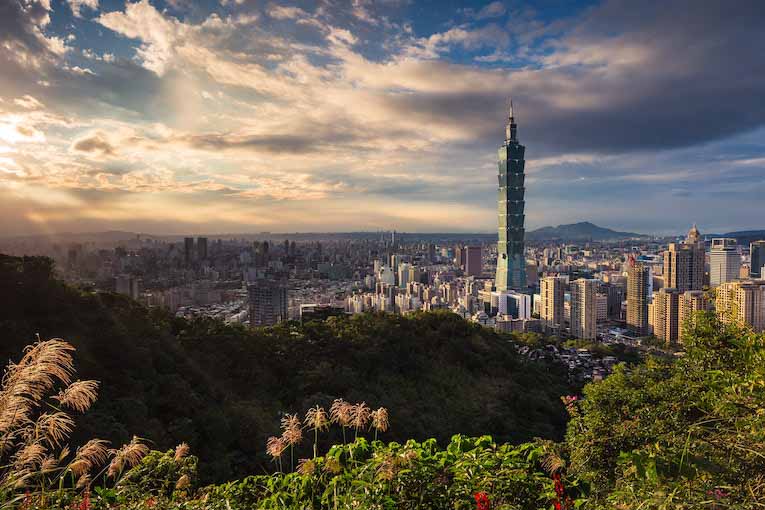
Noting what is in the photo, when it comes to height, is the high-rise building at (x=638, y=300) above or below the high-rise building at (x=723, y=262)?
below

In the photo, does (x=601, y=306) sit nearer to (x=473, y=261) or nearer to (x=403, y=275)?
(x=403, y=275)

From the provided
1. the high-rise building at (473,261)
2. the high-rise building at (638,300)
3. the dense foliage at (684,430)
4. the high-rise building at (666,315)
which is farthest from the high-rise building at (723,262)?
the dense foliage at (684,430)

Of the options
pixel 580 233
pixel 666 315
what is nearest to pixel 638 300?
pixel 666 315

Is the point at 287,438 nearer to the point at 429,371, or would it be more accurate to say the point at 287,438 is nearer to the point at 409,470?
the point at 409,470

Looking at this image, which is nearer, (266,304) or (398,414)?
(398,414)

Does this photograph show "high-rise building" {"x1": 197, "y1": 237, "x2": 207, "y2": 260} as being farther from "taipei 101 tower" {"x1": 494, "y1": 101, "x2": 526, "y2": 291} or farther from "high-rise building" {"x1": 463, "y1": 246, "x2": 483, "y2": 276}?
"high-rise building" {"x1": 463, "y1": 246, "x2": 483, "y2": 276}

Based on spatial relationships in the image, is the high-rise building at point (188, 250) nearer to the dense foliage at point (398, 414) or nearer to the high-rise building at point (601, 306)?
the dense foliage at point (398, 414)
